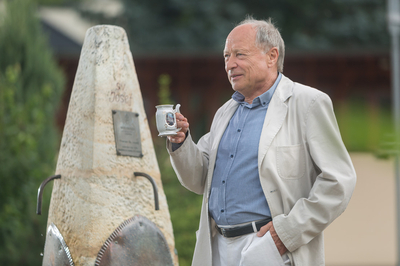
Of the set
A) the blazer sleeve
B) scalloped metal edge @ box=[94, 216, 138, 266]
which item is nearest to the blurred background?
the blazer sleeve

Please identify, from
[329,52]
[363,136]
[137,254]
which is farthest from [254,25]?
[329,52]

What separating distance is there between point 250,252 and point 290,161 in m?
0.46

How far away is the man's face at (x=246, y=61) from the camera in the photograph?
2.37m

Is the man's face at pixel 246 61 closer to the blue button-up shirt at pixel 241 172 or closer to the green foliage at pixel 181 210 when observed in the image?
the blue button-up shirt at pixel 241 172

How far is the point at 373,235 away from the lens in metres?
7.69

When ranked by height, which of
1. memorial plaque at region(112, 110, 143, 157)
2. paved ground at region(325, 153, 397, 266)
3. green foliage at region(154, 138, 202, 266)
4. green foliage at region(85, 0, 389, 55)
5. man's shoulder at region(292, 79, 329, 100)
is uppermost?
green foliage at region(85, 0, 389, 55)

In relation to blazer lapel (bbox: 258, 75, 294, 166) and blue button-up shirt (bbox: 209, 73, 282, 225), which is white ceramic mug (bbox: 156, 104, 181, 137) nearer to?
blue button-up shirt (bbox: 209, 73, 282, 225)

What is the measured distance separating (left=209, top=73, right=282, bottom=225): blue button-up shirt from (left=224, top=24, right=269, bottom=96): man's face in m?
0.10

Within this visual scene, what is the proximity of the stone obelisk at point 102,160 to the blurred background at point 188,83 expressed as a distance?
121 centimetres

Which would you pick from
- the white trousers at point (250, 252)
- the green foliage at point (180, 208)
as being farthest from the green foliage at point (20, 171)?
the white trousers at point (250, 252)

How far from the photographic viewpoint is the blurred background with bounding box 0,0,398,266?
5.14 metres

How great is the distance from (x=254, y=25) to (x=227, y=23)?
35.8ft

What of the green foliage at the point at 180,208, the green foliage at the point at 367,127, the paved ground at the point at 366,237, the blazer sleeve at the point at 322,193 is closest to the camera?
the green foliage at the point at 367,127

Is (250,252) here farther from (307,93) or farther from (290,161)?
(307,93)
